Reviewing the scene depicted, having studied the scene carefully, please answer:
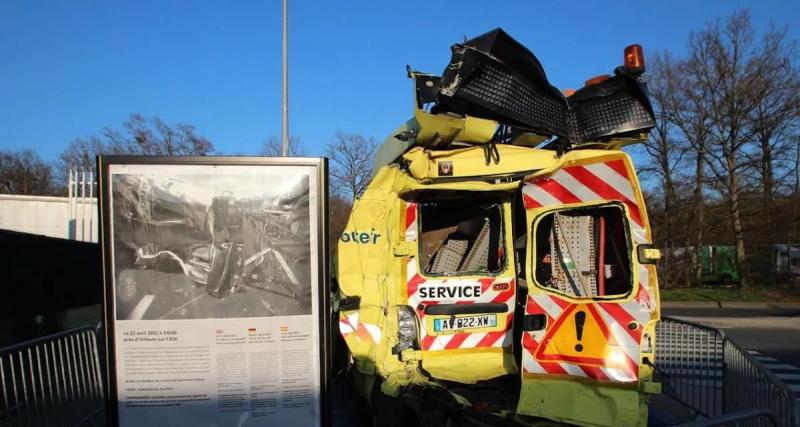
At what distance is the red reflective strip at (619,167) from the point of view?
4141mm

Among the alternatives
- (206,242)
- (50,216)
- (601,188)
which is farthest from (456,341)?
(50,216)

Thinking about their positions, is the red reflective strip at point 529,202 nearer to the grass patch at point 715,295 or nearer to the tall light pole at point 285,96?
A: the tall light pole at point 285,96

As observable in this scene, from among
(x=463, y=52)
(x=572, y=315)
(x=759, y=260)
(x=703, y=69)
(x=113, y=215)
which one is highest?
(x=703, y=69)

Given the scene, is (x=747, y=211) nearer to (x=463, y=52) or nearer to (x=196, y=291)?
(x=463, y=52)

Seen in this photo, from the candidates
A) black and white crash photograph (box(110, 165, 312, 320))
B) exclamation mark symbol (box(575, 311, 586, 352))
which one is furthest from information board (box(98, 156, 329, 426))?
exclamation mark symbol (box(575, 311, 586, 352))

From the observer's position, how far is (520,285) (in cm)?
488

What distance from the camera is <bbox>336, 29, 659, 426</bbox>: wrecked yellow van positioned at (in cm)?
396

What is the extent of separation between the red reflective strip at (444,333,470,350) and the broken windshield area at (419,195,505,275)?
55 centimetres

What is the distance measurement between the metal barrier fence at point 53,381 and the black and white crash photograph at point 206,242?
210cm

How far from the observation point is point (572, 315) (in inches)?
167

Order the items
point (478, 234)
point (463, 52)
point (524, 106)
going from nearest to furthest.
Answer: point (463, 52)
point (524, 106)
point (478, 234)

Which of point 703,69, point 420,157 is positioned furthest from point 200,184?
point 703,69

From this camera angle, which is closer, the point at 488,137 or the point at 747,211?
the point at 488,137

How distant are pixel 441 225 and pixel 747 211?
871 inches
